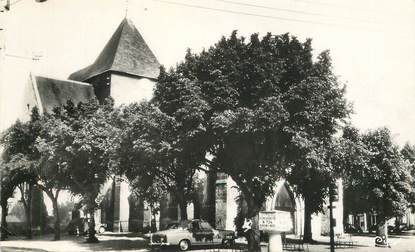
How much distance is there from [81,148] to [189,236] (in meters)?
8.54

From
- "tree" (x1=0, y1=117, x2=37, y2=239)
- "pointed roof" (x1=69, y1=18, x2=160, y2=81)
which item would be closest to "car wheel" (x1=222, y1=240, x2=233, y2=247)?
"tree" (x1=0, y1=117, x2=37, y2=239)

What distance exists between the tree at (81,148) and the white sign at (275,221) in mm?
12493

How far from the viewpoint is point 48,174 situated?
30.1 meters

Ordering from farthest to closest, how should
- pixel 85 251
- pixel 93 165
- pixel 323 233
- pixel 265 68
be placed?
pixel 323 233
pixel 93 165
pixel 85 251
pixel 265 68

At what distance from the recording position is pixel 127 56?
49.3 metres

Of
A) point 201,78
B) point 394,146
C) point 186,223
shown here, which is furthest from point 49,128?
point 394,146

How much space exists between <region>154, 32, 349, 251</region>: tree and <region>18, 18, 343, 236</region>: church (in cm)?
1729

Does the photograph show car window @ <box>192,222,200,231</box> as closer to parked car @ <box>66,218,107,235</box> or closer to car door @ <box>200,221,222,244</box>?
car door @ <box>200,221,222,244</box>

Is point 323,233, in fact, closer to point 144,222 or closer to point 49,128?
point 144,222

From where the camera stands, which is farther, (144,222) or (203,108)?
(144,222)

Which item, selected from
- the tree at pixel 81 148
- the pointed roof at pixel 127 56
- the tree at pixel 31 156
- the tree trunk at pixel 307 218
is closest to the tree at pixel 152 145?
the tree at pixel 81 148

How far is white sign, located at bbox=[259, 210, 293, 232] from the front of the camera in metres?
15.9

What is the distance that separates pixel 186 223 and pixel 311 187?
30.6 feet

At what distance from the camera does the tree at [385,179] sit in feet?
112
